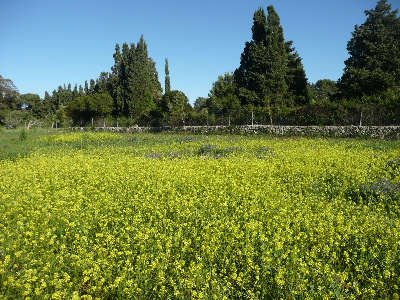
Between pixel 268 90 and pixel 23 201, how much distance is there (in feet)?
102

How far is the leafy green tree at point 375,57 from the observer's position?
1191 inches

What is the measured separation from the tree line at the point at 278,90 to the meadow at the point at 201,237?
55.9ft

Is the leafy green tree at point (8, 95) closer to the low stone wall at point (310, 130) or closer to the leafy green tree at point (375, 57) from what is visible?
the low stone wall at point (310, 130)

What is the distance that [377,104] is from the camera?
2373cm

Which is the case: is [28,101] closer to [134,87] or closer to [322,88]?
[134,87]

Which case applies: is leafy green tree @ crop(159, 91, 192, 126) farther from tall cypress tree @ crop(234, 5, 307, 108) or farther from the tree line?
tall cypress tree @ crop(234, 5, 307, 108)

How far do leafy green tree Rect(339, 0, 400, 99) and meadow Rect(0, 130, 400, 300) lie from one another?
969 inches

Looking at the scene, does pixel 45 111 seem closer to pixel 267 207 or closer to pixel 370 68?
pixel 370 68

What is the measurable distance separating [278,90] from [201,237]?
1257 inches

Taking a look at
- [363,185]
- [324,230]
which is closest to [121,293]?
[324,230]

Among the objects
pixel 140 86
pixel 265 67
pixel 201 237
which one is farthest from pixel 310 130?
pixel 140 86

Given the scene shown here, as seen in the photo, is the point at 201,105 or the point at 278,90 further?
the point at 201,105

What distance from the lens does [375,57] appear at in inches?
1219

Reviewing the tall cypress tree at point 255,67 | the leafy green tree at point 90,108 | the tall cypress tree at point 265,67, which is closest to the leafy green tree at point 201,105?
the leafy green tree at point 90,108
